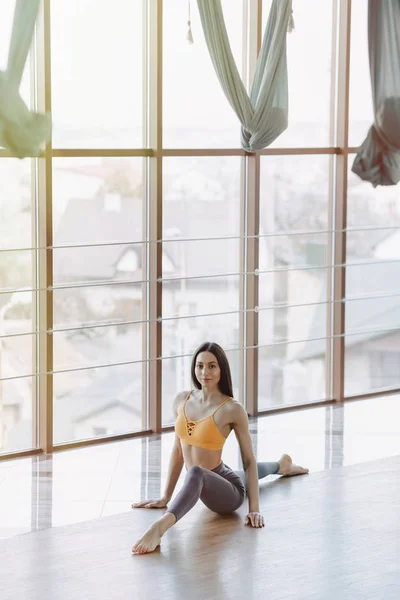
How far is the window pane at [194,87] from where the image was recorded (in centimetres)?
623

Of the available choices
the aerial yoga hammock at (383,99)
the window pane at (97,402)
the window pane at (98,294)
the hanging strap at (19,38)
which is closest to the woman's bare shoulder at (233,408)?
the window pane at (98,294)

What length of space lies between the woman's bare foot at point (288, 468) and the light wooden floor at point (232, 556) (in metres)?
0.23

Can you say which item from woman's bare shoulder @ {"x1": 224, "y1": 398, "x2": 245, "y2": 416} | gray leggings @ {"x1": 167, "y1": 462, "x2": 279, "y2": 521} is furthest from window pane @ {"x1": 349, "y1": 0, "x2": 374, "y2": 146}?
gray leggings @ {"x1": 167, "y1": 462, "x2": 279, "y2": 521}

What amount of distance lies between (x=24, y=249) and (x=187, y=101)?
150 cm

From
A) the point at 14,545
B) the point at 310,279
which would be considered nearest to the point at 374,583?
the point at 14,545

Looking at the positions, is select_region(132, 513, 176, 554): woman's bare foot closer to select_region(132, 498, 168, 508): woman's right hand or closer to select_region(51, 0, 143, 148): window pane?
select_region(132, 498, 168, 508): woman's right hand

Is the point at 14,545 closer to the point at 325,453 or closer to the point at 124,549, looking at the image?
the point at 124,549

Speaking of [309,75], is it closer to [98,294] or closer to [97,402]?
[98,294]

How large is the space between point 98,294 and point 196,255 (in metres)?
0.73

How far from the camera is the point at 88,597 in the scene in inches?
157

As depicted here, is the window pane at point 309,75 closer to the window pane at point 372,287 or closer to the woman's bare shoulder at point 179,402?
the window pane at point 372,287

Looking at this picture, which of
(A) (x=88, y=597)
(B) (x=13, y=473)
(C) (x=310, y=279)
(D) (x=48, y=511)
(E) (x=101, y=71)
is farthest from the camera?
(C) (x=310, y=279)

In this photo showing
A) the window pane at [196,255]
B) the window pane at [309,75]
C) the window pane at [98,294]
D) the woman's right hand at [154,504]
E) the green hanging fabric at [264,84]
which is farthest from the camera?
the window pane at [309,75]

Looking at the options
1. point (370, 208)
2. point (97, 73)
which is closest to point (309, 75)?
point (370, 208)
